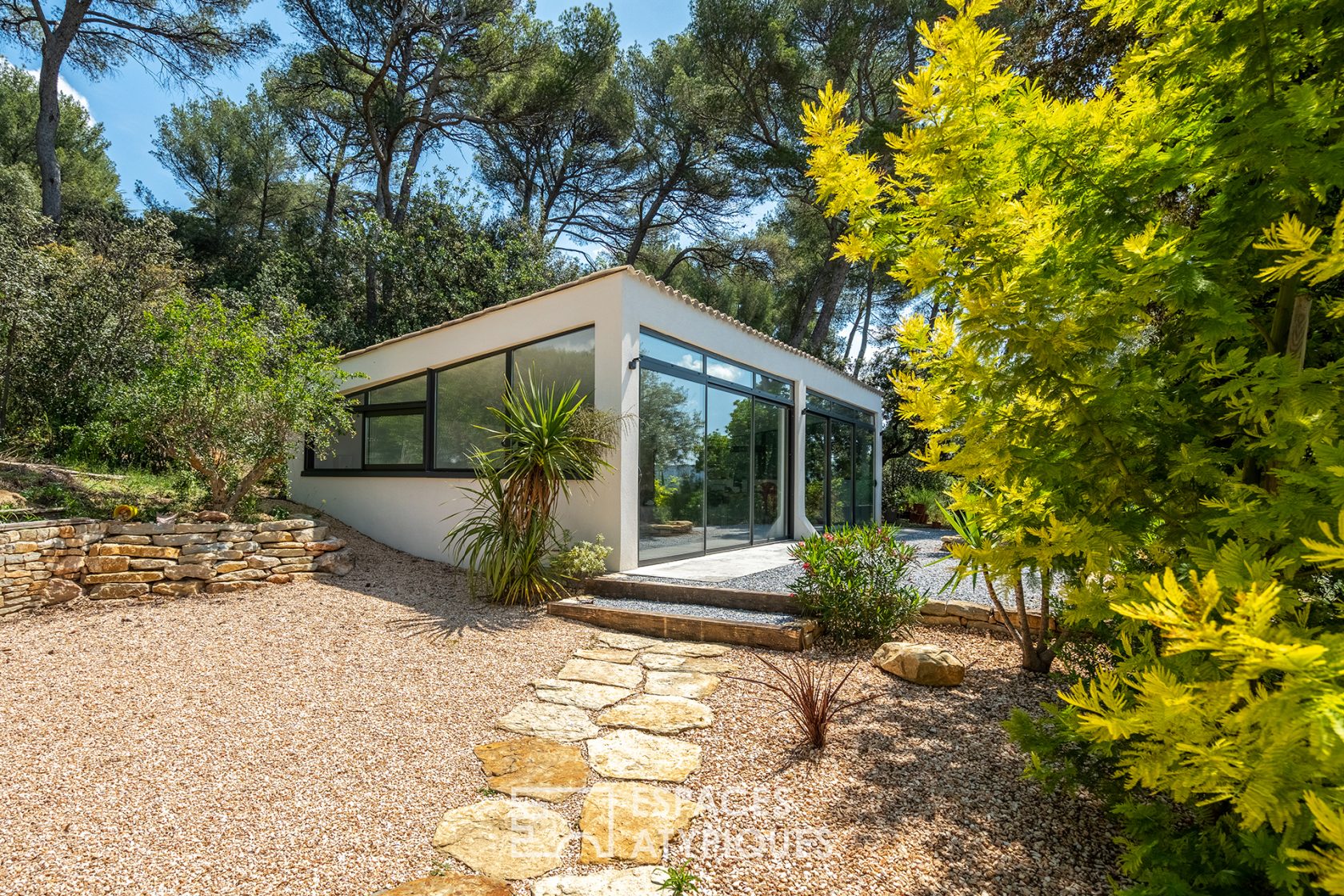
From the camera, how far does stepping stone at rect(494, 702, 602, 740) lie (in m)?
3.35

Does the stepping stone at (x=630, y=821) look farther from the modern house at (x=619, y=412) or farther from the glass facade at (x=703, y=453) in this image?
the glass facade at (x=703, y=453)

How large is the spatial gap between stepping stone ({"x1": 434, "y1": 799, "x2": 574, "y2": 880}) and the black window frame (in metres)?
4.69

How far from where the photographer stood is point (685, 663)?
14.7 ft

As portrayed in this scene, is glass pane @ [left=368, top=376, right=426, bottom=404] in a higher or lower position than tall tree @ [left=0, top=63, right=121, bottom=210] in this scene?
lower

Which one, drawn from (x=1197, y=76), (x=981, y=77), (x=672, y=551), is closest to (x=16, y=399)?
(x=672, y=551)

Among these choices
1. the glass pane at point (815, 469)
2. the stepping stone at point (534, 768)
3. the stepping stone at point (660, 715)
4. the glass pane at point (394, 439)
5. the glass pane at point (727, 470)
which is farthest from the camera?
the glass pane at point (815, 469)

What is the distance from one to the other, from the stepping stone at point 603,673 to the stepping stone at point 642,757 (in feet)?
2.42

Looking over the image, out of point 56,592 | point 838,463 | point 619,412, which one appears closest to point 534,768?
point 619,412

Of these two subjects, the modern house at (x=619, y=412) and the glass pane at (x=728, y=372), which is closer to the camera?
the modern house at (x=619, y=412)

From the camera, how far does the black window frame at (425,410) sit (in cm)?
756

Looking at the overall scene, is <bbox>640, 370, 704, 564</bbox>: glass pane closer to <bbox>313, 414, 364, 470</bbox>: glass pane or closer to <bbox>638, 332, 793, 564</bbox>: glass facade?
<bbox>638, 332, 793, 564</bbox>: glass facade

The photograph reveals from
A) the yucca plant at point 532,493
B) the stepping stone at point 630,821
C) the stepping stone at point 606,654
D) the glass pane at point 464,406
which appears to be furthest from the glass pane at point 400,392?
the stepping stone at point 630,821

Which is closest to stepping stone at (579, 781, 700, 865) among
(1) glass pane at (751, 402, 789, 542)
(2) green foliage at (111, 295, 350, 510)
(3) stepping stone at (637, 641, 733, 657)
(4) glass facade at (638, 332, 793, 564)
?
(3) stepping stone at (637, 641, 733, 657)

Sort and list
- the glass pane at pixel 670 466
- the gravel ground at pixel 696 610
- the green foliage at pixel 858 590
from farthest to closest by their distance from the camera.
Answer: the glass pane at pixel 670 466 → the gravel ground at pixel 696 610 → the green foliage at pixel 858 590
